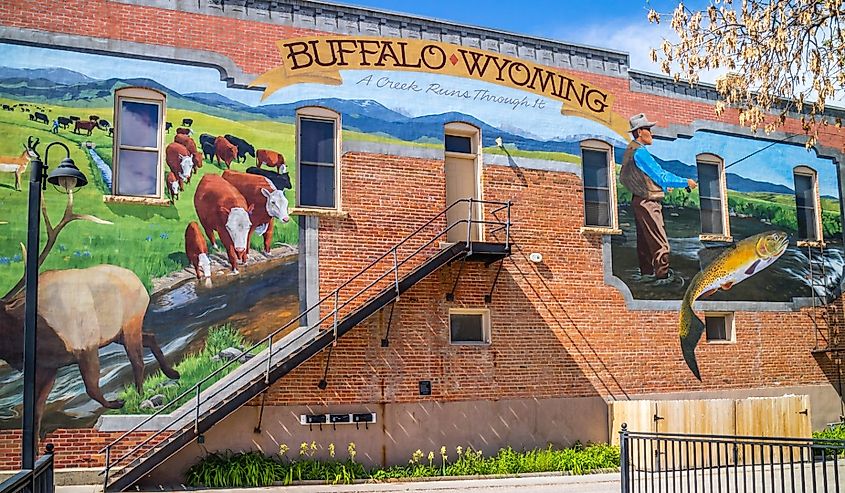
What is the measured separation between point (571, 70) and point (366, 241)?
612 cm

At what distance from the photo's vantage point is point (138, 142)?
15320 mm

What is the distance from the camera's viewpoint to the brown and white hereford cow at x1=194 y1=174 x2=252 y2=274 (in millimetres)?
15414

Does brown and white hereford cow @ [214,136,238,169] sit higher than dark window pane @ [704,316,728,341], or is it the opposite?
brown and white hereford cow @ [214,136,238,169]

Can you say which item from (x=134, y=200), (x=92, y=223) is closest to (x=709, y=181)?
(x=134, y=200)

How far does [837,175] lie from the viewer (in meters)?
22.4

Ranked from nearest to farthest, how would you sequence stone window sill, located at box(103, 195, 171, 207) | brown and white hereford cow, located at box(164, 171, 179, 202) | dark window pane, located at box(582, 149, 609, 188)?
stone window sill, located at box(103, 195, 171, 207), brown and white hereford cow, located at box(164, 171, 179, 202), dark window pane, located at box(582, 149, 609, 188)

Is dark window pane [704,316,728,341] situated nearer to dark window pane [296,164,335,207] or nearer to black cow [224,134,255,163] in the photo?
dark window pane [296,164,335,207]

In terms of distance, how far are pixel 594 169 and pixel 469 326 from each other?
14.9 ft

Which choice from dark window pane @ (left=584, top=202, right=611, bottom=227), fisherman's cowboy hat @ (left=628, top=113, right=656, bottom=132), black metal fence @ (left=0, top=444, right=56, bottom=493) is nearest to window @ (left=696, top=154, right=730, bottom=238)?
fisherman's cowboy hat @ (left=628, top=113, right=656, bottom=132)

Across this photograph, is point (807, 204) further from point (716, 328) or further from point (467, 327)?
point (467, 327)

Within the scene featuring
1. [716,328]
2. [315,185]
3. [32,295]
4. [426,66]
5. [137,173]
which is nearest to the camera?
[32,295]

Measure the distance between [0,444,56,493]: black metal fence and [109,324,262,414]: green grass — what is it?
688cm

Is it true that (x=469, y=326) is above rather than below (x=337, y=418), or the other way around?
above

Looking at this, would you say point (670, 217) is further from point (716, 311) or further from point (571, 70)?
point (571, 70)
